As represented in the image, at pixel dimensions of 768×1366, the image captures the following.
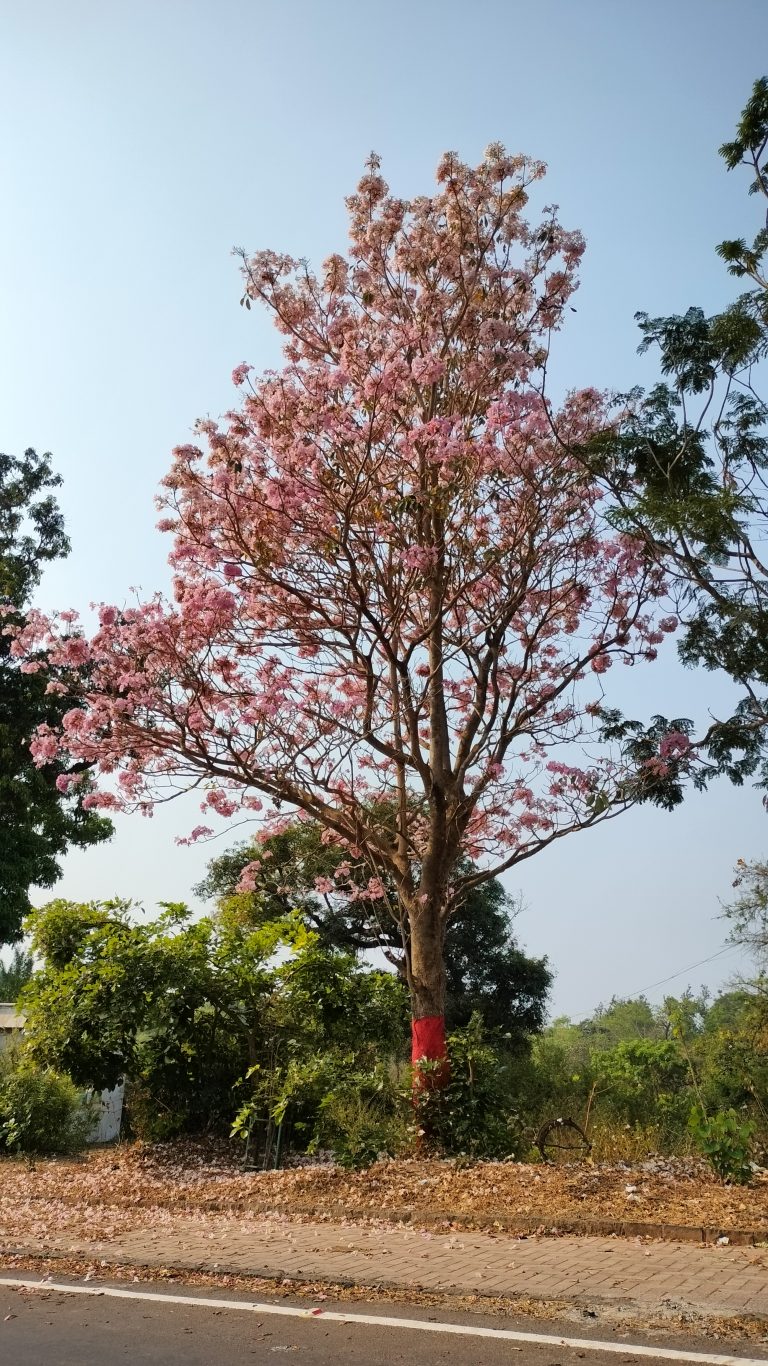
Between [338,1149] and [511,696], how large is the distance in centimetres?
510

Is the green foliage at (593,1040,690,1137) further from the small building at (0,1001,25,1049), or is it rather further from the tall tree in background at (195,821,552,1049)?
the small building at (0,1001,25,1049)

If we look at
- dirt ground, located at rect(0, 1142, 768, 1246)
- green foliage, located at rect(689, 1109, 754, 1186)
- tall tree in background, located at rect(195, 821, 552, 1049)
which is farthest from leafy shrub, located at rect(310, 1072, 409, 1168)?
tall tree in background, located at rect(195, 821, 552, 1049)

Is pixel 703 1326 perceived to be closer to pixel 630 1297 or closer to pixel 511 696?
pixel 630 1297

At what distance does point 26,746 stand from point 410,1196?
18186mm

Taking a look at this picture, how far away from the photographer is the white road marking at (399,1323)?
4.61 m

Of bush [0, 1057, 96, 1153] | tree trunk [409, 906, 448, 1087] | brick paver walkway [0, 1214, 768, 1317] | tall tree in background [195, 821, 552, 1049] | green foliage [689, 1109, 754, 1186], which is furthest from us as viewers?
tall tree in background [195, 821, 552, 1049]

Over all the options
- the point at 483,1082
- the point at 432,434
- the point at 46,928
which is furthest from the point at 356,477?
the point at 46,928

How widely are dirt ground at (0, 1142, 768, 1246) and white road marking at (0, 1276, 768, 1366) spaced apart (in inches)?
72.3

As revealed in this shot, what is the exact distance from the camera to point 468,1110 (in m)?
10.5

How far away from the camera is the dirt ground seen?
25.7 feet

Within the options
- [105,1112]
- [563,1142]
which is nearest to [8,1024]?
[105,1112]

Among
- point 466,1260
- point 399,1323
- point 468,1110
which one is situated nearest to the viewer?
point 399,1323

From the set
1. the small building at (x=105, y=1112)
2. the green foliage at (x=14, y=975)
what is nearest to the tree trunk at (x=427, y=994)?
the small building at (x=105, y=1112)

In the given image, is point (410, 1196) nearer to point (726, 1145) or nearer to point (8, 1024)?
point (726, 1145)
